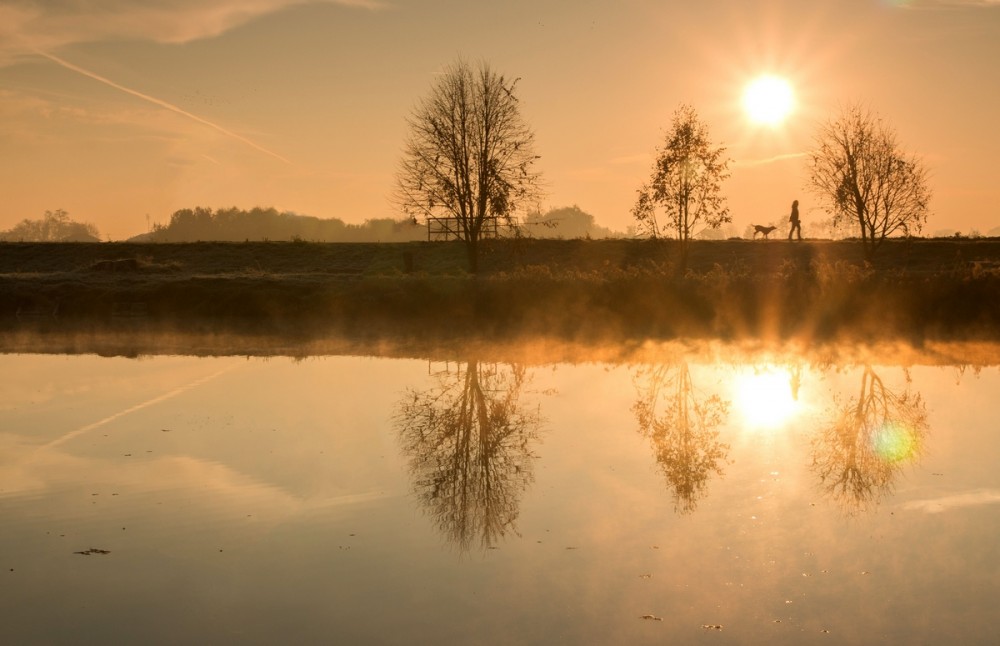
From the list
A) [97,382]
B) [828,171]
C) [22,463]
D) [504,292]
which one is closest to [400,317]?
[504,292]

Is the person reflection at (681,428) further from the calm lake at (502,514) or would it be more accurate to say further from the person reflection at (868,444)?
the person reflection at (868,444)

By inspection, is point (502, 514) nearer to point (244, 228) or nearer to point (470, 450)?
point (470, 450)

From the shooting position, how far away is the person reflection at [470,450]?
11.4 m

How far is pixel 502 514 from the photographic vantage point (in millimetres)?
11492

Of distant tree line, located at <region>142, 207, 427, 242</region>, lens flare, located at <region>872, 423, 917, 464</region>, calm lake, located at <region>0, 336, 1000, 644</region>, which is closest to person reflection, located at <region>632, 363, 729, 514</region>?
calm lake, located at <region>0, 336, 1000, 644</region>

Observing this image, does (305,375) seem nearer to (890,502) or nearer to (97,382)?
(97,382)

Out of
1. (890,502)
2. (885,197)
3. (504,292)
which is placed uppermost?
(885,197)

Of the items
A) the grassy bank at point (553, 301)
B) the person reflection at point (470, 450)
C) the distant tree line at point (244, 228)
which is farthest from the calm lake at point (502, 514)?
the distant tree line at point (244, 228)

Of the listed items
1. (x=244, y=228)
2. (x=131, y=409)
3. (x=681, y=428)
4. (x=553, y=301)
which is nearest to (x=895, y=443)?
(x=681, y=428)

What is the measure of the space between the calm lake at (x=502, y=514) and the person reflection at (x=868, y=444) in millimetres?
69

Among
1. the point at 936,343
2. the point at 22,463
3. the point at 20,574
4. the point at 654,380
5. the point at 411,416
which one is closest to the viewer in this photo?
the point at 20,574

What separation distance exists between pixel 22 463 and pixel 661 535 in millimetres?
9225

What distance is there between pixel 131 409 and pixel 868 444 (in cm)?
1335

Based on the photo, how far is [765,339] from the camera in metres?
31.1
